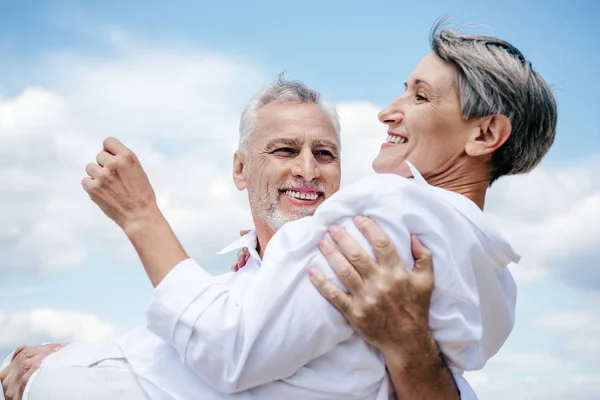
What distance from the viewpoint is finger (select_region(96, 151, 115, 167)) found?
3.16 m

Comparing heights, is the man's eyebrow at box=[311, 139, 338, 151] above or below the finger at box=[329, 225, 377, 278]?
above

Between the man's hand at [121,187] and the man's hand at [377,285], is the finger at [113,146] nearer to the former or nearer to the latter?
the man's hand at [121,187]

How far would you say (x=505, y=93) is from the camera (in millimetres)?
3297

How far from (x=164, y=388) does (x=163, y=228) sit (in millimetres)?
681

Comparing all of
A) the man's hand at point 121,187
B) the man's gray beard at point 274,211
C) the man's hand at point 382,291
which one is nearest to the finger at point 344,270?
the man's hand at point 382,291

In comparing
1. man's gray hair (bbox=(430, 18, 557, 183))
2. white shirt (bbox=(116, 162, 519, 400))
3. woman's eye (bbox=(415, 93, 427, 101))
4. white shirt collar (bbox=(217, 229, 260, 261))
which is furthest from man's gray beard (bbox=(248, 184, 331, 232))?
white shirt (bbox=(116, 162, 519, 400))

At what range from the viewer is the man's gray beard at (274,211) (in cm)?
479

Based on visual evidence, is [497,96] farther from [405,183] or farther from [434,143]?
[405,183]

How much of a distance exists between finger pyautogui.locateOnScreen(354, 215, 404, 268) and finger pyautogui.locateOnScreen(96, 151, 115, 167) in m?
1.18

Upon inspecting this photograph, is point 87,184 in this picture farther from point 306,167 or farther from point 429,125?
point 306,167

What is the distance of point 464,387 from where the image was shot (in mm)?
3428

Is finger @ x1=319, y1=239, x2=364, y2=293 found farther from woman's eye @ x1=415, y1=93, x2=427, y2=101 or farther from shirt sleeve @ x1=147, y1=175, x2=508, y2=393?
woman's eye @ x1=415, y1=93, x2=427, y2=101

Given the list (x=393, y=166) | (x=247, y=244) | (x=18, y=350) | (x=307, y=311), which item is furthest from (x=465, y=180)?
(x=18, y=350)

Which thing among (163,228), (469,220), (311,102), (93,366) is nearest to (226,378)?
(163,228)
